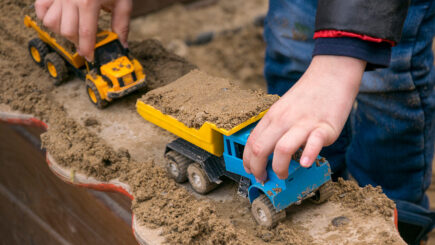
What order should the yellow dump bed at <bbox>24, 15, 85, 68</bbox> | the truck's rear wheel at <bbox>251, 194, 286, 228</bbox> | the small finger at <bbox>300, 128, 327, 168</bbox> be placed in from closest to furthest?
the small finger at <bbox>300, 128, 327, 168</bbox>
the truck's rear wheel at <bbox>251, 194, 286, 228</bbox>
the yellow dump bed at <bbox>24, 15, 85, 68</bbox>

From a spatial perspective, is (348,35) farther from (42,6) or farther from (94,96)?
(42,6)

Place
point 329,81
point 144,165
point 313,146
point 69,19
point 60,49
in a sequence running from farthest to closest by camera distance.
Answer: point 60,49 → point 69,19 → point 144,165 → point 329,81 → point 313,146

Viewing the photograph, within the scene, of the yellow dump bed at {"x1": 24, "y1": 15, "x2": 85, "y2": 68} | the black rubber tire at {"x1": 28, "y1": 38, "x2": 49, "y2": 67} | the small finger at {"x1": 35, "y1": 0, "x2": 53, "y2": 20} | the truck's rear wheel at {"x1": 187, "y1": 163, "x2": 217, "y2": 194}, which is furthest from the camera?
the black rubber tire at {"x1": 28, "y1": 38, "x2": 49, "y2": 67}

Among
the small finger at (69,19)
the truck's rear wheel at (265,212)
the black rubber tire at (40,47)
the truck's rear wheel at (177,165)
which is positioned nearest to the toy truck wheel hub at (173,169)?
the truck's rear wheel at (177,165)

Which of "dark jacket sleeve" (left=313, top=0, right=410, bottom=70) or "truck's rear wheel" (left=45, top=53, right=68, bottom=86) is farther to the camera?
"truck's rear wheel" (left=45, top=53, right=68, bottom=86)

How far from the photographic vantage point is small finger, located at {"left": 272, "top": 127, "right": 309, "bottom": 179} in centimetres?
121

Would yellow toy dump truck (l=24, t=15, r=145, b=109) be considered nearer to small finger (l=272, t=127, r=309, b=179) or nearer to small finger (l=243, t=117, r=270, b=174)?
small finger (l=243, t=117, r=270, b=174)

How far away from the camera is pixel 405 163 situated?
95.0 inches

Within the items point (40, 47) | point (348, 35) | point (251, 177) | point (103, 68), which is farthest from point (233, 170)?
point (40, 47)

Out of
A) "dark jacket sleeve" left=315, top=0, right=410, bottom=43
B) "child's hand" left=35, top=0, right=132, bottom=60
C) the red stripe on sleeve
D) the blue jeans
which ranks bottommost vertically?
the blue jeans

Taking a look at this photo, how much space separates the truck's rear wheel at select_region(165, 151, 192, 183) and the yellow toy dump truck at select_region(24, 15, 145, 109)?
0.46 metres

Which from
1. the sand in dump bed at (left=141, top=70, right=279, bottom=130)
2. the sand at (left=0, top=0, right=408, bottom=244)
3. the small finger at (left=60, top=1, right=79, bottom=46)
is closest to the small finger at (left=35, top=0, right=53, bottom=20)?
the small finger at (left=60, top=1, right=79, bottom=46)

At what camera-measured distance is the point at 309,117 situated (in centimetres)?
125

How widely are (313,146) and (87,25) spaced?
43.8 inches
